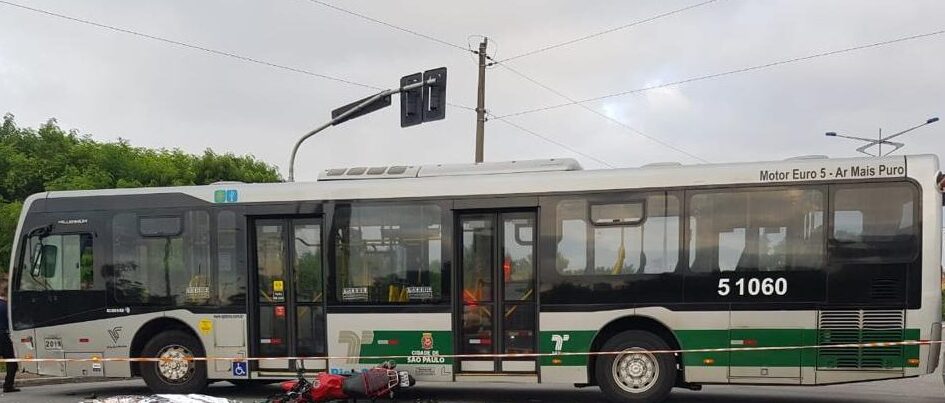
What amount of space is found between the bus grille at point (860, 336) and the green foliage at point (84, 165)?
26976mm

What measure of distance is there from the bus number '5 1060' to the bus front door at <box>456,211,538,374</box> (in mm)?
2364

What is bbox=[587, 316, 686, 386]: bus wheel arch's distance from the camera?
31.0ft

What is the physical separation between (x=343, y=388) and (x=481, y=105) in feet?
45.3

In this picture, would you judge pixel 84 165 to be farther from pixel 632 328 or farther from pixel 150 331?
pixel 632 328

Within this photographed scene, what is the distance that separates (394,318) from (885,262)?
6.06 m

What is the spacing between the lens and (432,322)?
10.1 metres

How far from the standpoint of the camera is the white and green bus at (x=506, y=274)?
29.3ft

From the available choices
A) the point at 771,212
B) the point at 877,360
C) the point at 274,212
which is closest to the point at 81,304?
the point at 274,212

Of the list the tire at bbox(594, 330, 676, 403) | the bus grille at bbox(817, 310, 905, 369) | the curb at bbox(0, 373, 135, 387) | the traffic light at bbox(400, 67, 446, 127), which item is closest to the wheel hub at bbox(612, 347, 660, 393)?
the tire at bbox(594, 330, 676, 403)

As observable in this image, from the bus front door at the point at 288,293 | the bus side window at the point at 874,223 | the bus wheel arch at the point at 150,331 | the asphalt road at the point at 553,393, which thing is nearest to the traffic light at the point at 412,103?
the bus front door at the point at 288,293

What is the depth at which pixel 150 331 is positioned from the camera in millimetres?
11078

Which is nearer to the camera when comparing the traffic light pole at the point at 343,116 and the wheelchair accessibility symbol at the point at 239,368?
the wheelchair accessibility symbol at the point at 239,368

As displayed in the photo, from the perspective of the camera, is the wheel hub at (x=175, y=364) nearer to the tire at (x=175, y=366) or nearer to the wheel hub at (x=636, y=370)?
the tire at (x=175, y=366)

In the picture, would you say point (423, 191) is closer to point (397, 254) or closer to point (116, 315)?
Result: point (397, 254)
